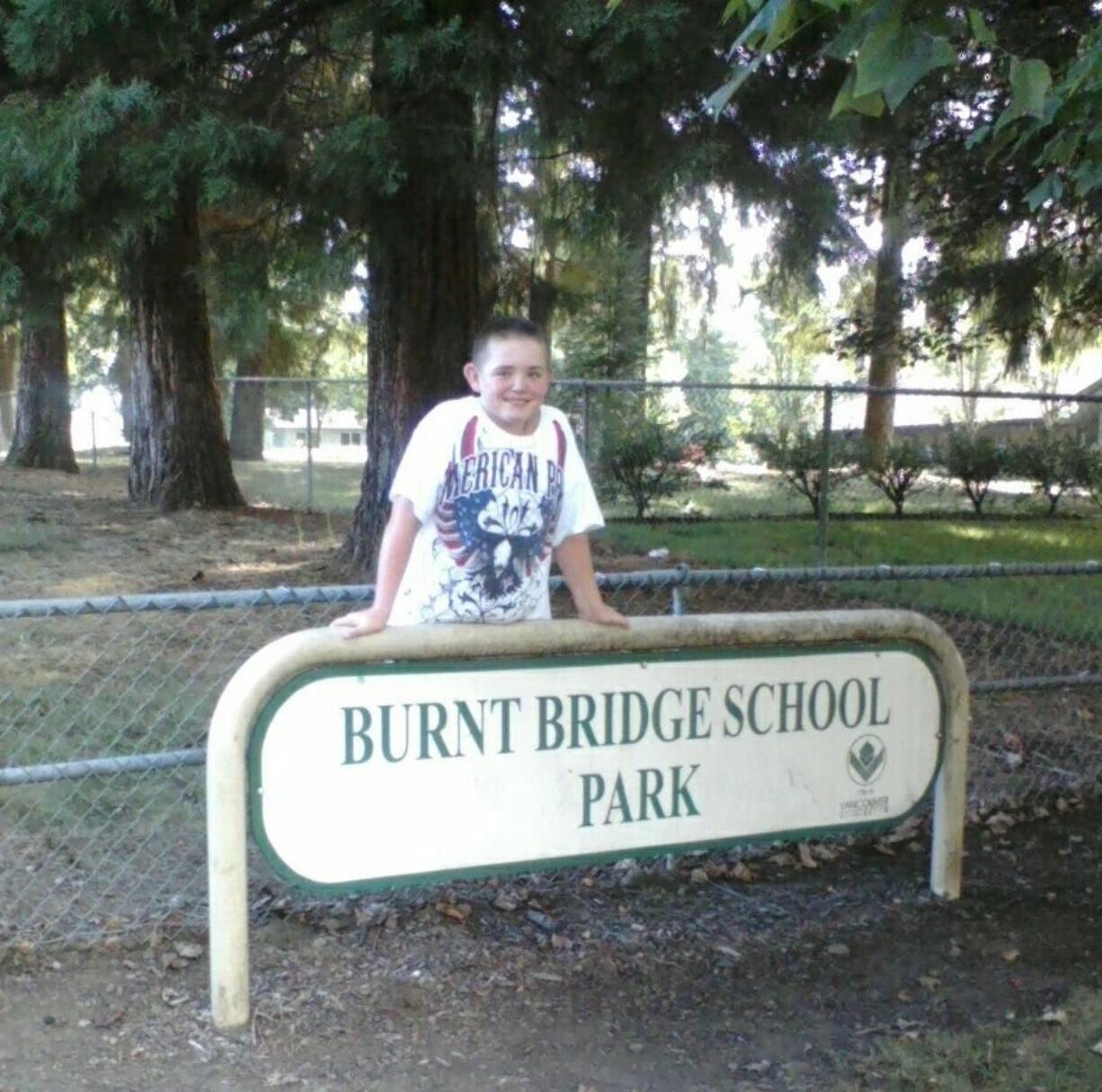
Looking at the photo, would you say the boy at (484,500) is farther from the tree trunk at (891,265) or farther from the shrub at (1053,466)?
the shrub at (1053,466)

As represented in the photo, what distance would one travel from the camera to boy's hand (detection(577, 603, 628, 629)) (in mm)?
3934

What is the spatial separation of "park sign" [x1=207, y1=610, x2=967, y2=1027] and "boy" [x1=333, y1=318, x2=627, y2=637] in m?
0.10

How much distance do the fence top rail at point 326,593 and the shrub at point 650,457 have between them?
23.3 ft

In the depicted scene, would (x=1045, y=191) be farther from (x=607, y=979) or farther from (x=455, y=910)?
(x=455, y=910)

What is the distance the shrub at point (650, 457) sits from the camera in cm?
1247

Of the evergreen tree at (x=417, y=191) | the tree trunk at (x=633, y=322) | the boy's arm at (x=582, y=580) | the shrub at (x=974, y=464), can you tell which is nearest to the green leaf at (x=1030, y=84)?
the boy's arm at (x=582, y=580)

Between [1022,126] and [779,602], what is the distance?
3640 millimetres

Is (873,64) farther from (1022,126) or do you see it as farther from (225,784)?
(1022,126)

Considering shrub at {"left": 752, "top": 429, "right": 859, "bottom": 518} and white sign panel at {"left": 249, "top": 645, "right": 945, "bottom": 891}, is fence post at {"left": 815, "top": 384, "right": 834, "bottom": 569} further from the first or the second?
white sign panel at {"left": 249, "top": 645, "right": 945, "bottom": 891}

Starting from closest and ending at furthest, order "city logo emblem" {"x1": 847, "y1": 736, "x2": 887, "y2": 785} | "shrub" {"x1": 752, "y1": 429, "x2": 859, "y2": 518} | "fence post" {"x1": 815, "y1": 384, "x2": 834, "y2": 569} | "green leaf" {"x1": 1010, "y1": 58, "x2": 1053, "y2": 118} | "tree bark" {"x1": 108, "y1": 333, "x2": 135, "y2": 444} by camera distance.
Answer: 1. "green leaf" {"x1": 1010, "y1": 58, "x2": 1053, "y2": 118}
2. "city logo emblem" {"x1": 847, "y1": 736, "x2": 887, "y2": 785}
3. "fence post" {"x1": 815, "y1": 384, "x2": 834, "y2": 569}
4. "shrub" {"x1": 752, "y1": 429, "x2": 859, "y2": 518}
5. "tree bark" {"x1": 108, "y1": 333, "x2": 135, "y2": 444}

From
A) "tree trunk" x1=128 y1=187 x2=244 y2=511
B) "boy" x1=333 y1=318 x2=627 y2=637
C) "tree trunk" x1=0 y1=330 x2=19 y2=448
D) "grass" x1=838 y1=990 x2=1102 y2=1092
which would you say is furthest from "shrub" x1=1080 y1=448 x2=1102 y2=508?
"tree trunk" x1=0 y1=330 x2=19 y2=448

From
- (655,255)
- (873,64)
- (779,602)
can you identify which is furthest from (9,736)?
(655,255)

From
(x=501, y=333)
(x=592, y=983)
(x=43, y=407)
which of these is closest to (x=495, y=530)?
(x=501, y=333)

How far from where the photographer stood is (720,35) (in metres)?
6.30
